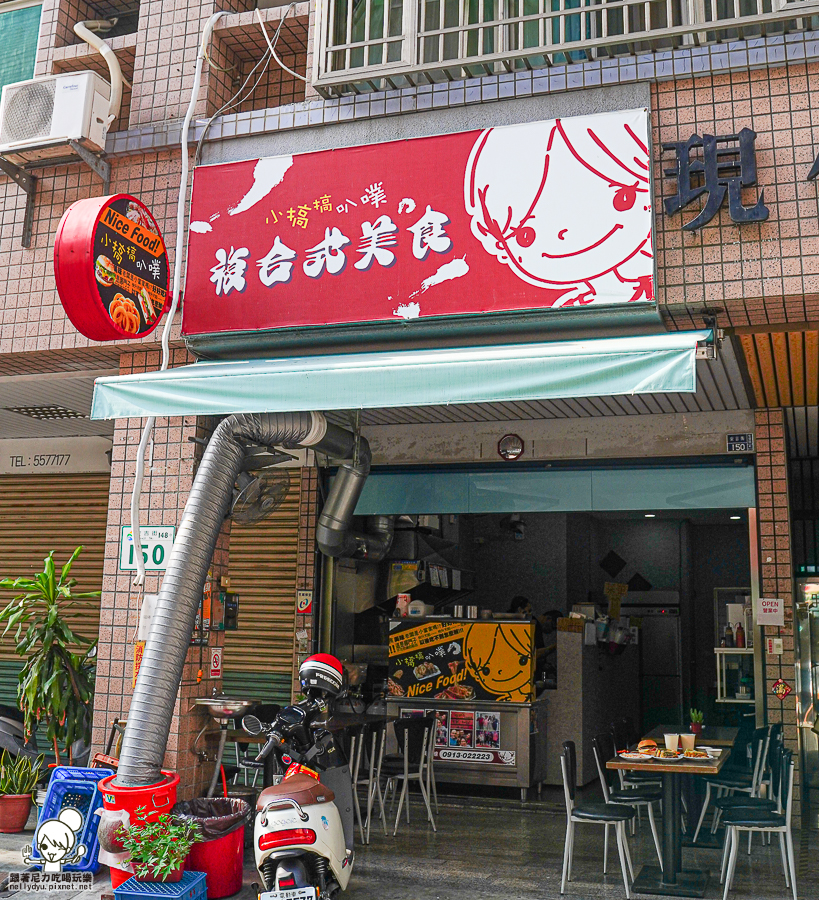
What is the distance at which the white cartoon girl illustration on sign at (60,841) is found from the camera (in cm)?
563

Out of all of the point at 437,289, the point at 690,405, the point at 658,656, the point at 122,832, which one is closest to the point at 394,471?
the point at 690,405

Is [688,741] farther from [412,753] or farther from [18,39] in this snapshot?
[18,39]

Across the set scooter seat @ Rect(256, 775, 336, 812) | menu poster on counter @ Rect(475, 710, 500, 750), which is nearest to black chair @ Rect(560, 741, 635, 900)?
scooter seat @ Rect(256, 775, 336, 812)

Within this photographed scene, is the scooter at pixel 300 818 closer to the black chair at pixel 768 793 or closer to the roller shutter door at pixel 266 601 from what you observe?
the black chair at pixel 768 793

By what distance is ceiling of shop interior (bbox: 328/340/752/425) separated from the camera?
7.23 m

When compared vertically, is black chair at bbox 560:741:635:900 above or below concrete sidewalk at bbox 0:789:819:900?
above

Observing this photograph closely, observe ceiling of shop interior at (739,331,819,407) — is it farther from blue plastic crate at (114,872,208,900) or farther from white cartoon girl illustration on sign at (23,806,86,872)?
white cartoon girl illustration on sign at (23,806,86,872)

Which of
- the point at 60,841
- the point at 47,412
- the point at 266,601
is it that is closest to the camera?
the point at 60,841

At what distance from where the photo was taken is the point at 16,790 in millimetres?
6922

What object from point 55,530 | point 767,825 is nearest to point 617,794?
point 767,825

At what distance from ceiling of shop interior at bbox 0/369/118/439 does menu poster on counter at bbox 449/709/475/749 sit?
15.2 feet

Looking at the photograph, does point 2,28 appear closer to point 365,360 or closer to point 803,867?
point 365,360

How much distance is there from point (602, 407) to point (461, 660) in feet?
9.58

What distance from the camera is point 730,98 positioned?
5617 mm
